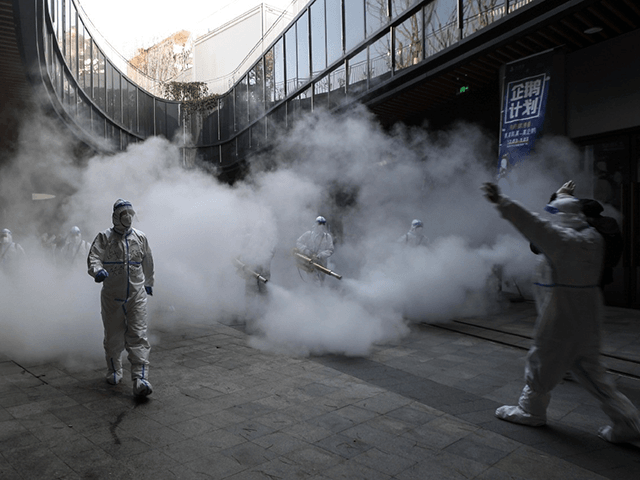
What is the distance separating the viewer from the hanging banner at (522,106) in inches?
279

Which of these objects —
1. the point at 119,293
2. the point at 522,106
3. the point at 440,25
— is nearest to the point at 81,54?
the point at 440,25

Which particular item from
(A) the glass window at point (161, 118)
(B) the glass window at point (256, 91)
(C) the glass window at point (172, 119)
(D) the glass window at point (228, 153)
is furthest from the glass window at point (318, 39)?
Answer: (C) the glass window at point (172, 119)

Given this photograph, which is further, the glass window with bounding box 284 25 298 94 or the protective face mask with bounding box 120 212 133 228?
the glass window with bounding box 284 25 298 94

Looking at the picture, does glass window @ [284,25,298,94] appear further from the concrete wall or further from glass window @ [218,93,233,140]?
the concrete wall

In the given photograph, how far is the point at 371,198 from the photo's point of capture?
10.9 metres

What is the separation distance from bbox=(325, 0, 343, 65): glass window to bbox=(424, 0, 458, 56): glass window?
3478 millimetres

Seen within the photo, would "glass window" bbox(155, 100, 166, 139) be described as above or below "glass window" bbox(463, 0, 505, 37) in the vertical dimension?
above

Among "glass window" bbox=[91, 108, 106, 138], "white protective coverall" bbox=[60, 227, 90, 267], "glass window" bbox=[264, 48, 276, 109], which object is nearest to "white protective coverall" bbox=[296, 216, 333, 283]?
"white protective coverall" bbox=[60, 227, 90, 267]

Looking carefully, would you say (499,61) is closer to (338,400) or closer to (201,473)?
(338,400)

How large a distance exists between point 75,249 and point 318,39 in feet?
26.4

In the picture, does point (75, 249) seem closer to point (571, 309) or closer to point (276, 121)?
point (276, 121)

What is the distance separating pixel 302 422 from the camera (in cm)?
337

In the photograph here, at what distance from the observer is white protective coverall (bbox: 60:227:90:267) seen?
8859mm

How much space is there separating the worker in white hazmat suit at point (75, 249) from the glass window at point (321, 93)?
6347 mm
